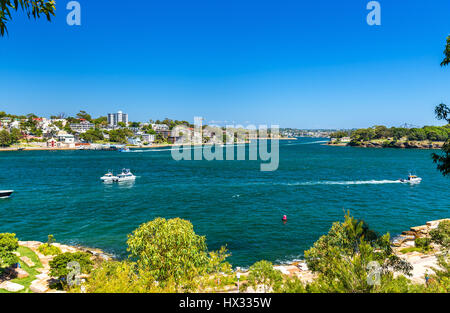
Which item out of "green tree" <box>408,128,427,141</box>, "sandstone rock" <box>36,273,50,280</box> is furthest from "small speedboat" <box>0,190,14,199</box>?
"green tree" <box>408,128,427,141</box>

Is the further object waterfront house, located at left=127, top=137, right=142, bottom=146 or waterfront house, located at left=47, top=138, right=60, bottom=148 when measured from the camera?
waterfront house, located at left=127, top=137, right=142, bottom=146

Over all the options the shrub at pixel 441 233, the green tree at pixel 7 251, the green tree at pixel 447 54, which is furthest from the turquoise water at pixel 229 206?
the green tree at pixel 447 54

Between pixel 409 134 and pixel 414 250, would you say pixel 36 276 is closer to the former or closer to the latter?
pixel 414 250

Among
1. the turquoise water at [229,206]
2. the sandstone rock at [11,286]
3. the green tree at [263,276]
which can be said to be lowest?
the turquoise water at [229,206]

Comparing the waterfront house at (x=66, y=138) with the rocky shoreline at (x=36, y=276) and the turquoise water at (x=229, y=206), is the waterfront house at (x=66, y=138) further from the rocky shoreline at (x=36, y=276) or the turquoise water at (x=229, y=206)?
the rocky shoreline at (x=36, y=276)

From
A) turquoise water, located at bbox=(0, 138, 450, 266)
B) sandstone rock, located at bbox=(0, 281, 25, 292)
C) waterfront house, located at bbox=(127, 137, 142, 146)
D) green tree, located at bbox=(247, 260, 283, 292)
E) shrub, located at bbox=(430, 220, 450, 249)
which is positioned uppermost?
waterfront house, located at bbox=(127, 137, 142, 146)

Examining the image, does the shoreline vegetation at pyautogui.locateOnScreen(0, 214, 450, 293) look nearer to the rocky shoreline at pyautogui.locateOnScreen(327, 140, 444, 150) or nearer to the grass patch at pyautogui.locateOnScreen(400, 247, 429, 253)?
the grass patch at pyautogui.locateOnScreen(400, 247, 429, 253)
